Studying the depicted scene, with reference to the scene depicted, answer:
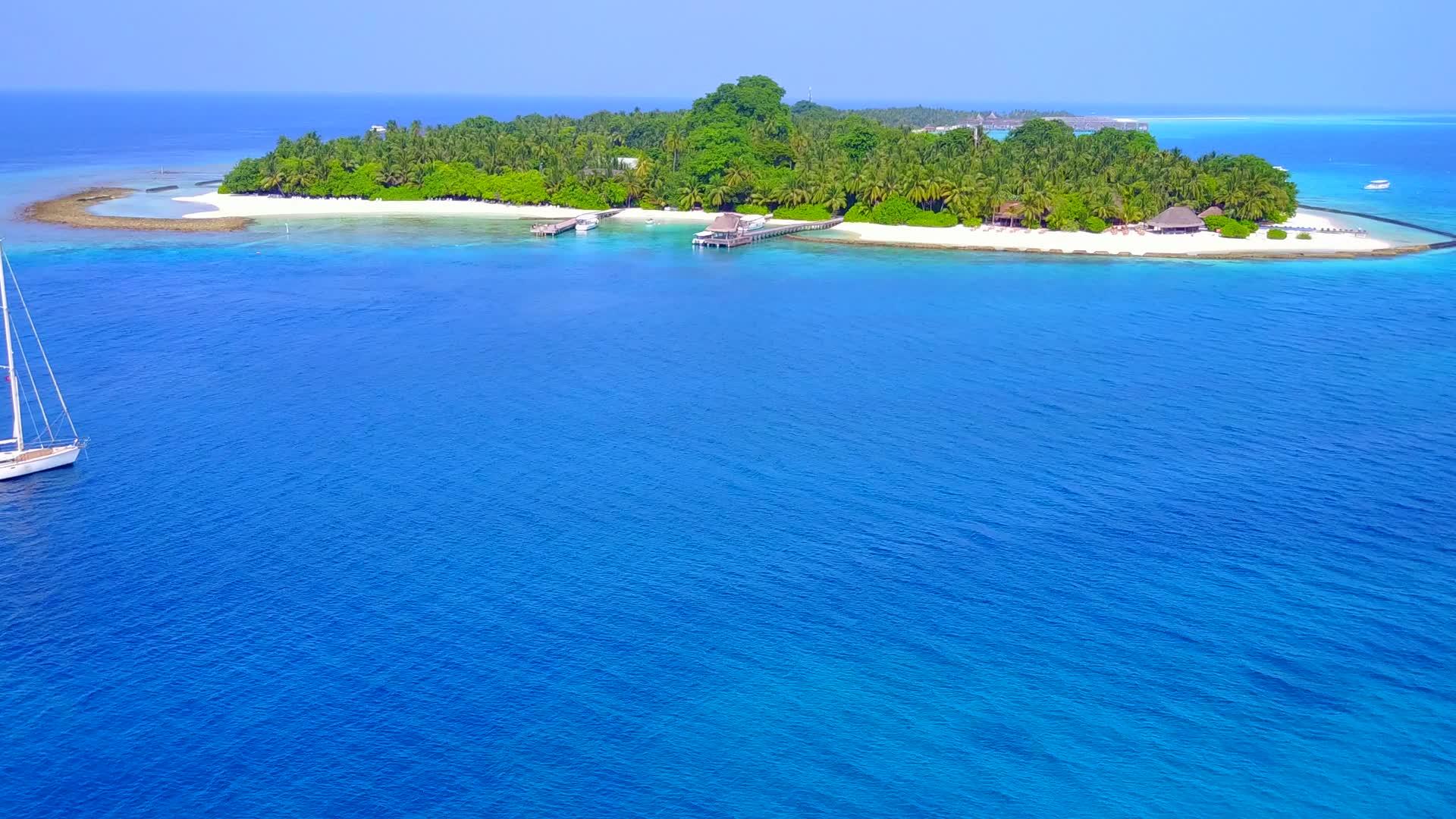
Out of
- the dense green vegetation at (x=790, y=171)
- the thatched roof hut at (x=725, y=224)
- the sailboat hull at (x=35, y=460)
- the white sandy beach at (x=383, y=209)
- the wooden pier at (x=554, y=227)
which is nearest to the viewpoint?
the sailboat hull at (x=35, y=460)

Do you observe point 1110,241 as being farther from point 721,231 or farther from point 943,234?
point 721,231

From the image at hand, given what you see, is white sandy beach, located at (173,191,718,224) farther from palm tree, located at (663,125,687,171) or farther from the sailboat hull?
the sailboat hull

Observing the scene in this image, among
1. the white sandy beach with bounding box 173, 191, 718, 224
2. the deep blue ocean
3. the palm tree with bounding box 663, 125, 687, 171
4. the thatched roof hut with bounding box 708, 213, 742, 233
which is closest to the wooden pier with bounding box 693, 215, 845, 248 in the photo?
the thatched roof hut with bounding box 708, 213, 742, 233

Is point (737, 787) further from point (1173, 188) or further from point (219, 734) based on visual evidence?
point (1173, 188)

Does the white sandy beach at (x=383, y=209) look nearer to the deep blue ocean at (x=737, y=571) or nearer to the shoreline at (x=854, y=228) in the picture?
the shoreline at (x=854, y=228)

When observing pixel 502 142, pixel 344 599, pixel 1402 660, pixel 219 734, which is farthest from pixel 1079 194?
pixel 219 734

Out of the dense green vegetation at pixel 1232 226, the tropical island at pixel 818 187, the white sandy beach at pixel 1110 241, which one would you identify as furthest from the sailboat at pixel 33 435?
the dense green vegetation at pixel 1232 226

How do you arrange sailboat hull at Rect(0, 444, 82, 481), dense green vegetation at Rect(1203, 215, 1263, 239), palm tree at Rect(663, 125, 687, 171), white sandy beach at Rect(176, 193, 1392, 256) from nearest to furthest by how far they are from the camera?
sailboat hull at Rect(0, 444, 82, 481) → white sandy beach at Rect(176, 193, 1392, 256) → dense green vegetation at Rect(1203, 215, 1263, 239) → palm tree at Rect(663, 125, 687, 171)
